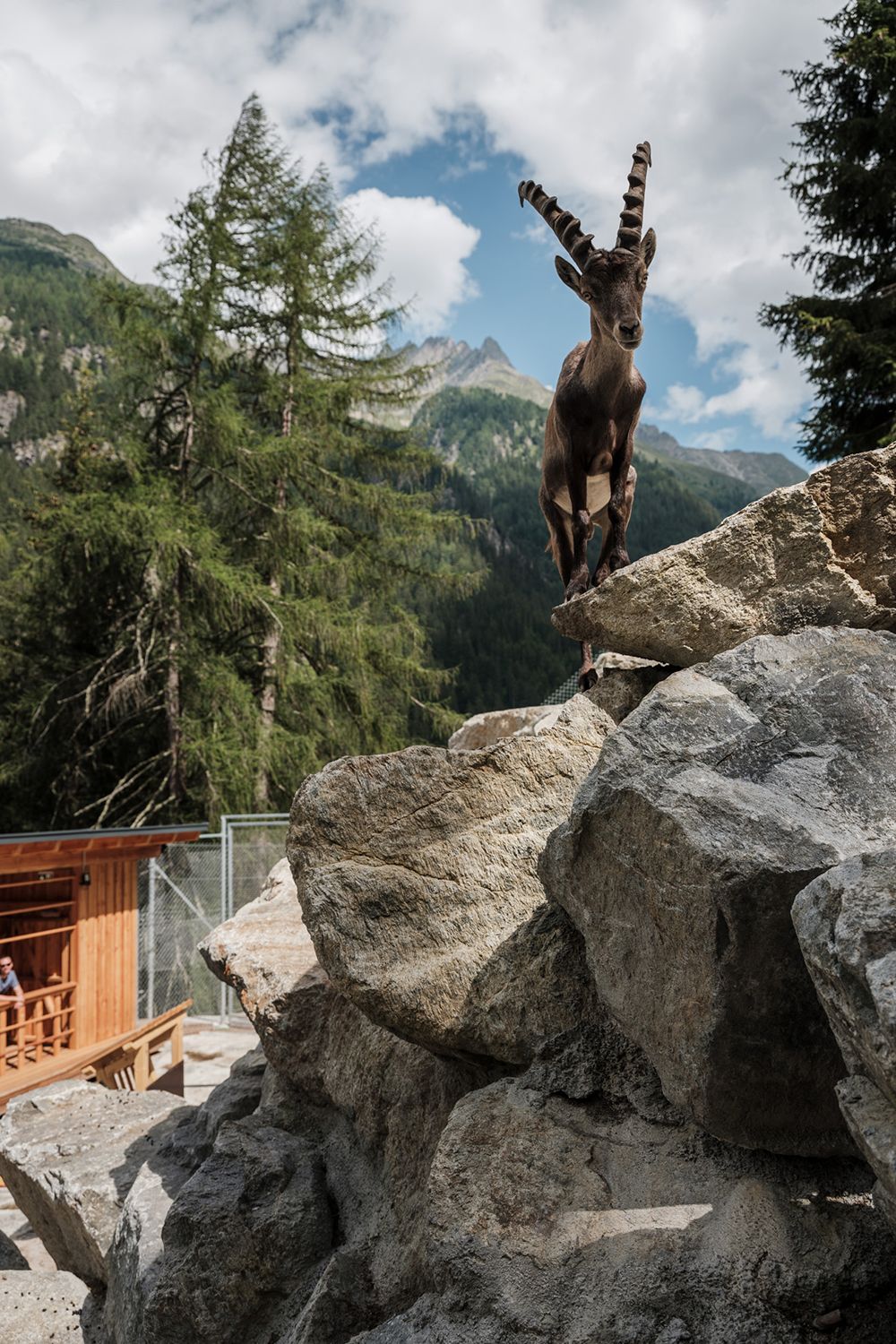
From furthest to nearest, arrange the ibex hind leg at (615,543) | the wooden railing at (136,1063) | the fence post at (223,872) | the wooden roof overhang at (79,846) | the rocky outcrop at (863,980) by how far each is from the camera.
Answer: the fence post at (223,872) < the wooden railing at (136,1063) < the wooden roof overhang at (79,846) < the ibex hind leg at (615,543) < the rocky outcrop at (863,980)

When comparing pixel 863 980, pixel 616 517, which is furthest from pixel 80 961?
pixel 863 980

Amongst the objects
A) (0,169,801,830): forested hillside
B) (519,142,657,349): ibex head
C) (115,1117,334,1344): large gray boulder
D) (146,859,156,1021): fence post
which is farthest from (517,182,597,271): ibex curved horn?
(0,169,801,830): forested hillside

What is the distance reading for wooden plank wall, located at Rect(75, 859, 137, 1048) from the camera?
460 inches

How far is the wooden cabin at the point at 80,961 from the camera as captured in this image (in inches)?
417

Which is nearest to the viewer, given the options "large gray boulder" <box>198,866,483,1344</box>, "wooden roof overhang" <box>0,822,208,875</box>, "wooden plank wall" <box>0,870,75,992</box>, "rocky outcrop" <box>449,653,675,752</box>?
"large gray boulder" <box>198,866,483,1344</box>

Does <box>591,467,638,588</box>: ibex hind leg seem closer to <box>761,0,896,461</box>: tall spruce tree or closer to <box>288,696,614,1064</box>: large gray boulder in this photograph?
<box>288,696,614,1064</box>: large gray boulder

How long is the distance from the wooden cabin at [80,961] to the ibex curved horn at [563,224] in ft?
25.9

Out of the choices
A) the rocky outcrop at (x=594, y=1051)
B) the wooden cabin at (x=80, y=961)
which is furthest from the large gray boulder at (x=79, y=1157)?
the wooden cabin at (x=80, y=961)

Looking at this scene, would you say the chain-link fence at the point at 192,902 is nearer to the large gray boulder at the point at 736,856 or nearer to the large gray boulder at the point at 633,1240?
the large gray boulder at the point at 633,1240

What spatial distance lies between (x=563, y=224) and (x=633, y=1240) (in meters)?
4.16

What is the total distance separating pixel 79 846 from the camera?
36.0 feet

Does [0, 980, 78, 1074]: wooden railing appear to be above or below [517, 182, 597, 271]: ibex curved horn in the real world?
below

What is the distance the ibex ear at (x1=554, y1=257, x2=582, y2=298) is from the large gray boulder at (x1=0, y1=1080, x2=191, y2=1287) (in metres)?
5.52

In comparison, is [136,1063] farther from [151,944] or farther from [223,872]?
[151,944]
